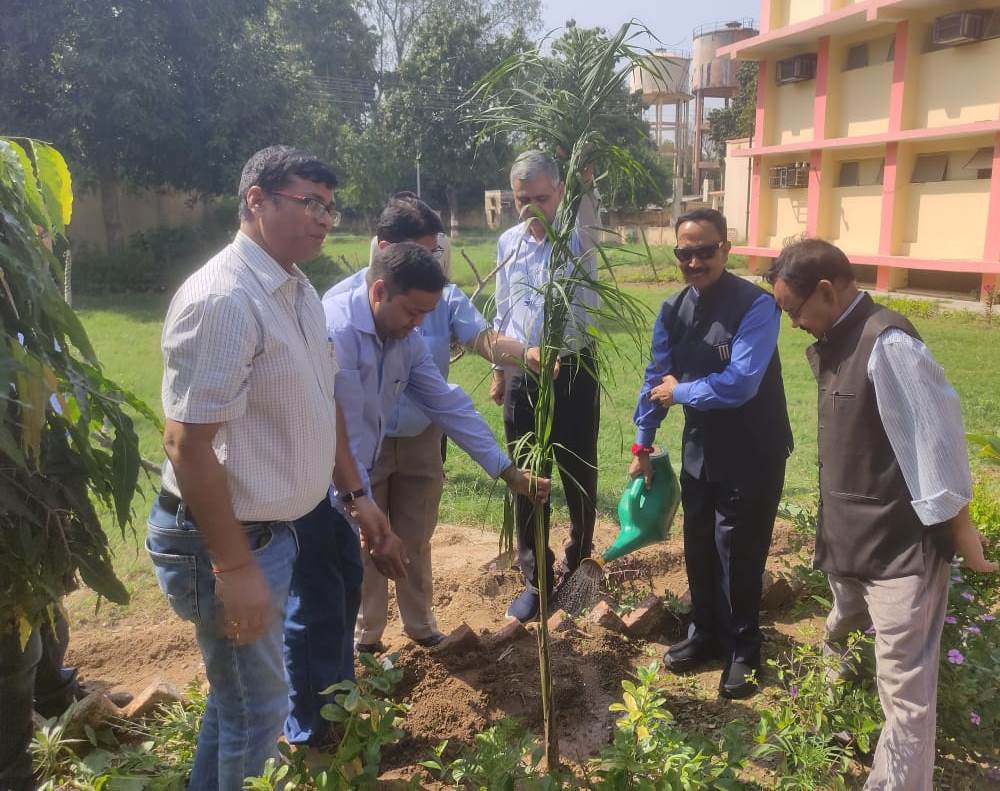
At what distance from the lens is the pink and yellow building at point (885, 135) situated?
14.1 meters

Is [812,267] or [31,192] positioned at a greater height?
[31,192]

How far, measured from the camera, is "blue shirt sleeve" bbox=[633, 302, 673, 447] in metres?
3.24

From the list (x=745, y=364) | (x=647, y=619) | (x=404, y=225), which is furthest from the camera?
(x=647, y=619)

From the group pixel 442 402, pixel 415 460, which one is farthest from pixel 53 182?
pixel 415 460

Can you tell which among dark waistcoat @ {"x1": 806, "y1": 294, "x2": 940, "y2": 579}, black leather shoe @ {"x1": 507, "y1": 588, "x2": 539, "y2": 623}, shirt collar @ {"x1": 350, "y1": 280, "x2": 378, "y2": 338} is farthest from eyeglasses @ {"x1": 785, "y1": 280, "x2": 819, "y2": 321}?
black leather shoe @ {"x1": 507, "y1": 588, "x2": 539, "y2": 623}

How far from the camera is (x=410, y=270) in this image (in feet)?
8.15

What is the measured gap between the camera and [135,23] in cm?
1505

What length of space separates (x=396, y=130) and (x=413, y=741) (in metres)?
30.2

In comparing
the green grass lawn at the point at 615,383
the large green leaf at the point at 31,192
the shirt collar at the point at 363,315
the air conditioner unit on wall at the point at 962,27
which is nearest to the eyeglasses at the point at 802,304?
the green grass lawn at the point at 615,383

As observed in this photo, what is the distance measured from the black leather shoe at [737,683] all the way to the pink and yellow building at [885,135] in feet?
42.5

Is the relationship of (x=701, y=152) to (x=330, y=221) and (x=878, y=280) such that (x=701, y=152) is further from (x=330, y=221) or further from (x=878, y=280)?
(x=330, y=221)

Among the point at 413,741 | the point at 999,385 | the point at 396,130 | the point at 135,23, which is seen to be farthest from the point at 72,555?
the point at 396,130

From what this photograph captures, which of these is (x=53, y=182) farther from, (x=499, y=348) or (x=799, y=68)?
(x=799, y=68)

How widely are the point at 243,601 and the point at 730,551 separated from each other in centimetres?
184
